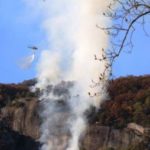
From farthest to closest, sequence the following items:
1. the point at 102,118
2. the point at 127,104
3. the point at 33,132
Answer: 1. the point at 33,132
2. the point at 127,104
3. the point at 102,118

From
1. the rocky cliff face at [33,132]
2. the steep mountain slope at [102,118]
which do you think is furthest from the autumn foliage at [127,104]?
A: the rocky cliff face at [33,132]

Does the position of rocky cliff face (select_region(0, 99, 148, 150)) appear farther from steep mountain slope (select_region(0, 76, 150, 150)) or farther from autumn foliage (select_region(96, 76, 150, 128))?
autumn foliage (select_region(96, 76, 150, 128))

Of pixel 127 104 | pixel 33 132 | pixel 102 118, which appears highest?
pixel 127 104

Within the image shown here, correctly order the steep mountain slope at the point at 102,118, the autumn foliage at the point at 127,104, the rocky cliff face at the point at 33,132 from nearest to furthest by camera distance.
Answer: the rocky cliff face at the point at 33,132 → the steep mountain slope at the point at 102,118 → the autumn foliage at the point at 127,104

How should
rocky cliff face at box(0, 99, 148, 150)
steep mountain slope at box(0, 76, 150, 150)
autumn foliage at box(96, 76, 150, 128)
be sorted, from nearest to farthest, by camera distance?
1. rocky cliff face at box(0, 99, 148, 150)
2. steep mountain slope at box(0, 76, 150, 150)
3. autumn foliage at box(96, 76, 150, 128)

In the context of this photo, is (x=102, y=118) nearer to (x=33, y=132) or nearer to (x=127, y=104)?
(x=127, y=104)

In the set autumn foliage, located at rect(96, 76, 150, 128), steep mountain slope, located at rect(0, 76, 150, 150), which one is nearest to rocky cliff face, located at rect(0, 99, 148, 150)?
steep mountain slope, located at rect(0, 76, 150, 150)

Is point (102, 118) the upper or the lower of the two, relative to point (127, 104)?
lower

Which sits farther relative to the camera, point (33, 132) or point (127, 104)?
point (33, 132)

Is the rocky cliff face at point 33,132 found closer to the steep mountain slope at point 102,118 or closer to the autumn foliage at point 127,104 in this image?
the steep mountain slope at point 102,118

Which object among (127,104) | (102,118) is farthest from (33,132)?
(127,104)

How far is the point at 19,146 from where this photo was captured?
380ft

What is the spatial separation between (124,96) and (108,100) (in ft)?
18.4

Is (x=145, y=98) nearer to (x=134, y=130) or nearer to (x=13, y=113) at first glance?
(x=134, y=130)
